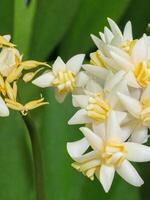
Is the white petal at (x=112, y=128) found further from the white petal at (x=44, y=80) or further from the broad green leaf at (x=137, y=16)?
the broad green leaf at (x=137, y=16)

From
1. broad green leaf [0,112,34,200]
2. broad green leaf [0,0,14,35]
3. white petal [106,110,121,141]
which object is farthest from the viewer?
broad green leaf [0,0,14,35]

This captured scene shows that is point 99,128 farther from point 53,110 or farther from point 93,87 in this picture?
point 53,110

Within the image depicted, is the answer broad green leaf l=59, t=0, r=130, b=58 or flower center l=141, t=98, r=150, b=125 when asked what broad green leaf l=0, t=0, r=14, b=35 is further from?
flower center l=141, t=98, r=150, b=125

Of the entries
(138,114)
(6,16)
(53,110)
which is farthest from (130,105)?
(6,16)

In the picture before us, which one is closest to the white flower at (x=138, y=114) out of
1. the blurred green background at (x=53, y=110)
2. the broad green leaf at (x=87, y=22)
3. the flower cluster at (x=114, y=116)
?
the flower cluster at (x=114, y=116)

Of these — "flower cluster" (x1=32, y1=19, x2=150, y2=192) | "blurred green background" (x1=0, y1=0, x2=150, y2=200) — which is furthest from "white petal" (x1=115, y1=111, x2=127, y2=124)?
"blurred green background" (x1=0, y1=0, x2=150, y2=200)

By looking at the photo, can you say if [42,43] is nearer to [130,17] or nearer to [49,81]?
[130,17]

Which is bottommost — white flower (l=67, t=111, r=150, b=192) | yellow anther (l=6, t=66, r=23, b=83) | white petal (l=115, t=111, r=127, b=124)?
white flower (l=67, t=111, r=150, b=192)
